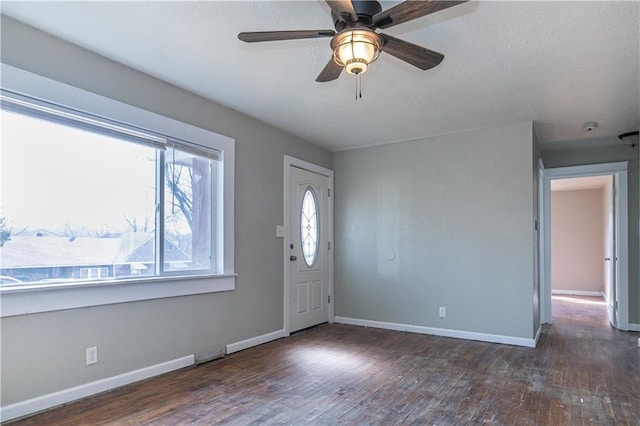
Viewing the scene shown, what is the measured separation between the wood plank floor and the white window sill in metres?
0.65

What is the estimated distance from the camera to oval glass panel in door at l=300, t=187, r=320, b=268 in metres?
4.95

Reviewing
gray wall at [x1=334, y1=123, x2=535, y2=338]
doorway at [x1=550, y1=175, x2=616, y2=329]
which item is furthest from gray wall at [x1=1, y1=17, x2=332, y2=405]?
doorway at [x1=550, y1=175, x2=616, y2=329]

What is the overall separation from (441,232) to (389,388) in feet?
7.47

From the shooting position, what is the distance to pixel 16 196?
2.43 metres

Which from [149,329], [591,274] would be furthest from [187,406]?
[591,274]

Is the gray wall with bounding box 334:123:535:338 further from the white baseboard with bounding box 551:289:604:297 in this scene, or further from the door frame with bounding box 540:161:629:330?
the white baseboard with bounding box 551:289:604:297

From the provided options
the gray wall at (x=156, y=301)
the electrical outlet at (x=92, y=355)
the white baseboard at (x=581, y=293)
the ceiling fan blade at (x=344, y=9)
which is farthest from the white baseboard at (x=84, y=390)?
the white baseboard at (x=581, y=293)

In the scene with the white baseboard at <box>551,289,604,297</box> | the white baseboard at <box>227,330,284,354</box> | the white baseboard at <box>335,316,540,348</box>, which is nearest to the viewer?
the white baseboard at <box>227,330,284,354</box>

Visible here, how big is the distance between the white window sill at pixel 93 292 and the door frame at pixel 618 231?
14.5ft

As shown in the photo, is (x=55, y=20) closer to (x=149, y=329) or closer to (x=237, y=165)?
(x=237, y=165)

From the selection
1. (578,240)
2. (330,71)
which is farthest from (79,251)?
(578,240)

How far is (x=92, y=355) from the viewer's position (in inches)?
106

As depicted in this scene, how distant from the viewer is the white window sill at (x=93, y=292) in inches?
Answer: 92.2

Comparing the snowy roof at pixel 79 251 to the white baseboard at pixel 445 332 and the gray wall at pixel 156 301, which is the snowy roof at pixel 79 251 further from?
the white baseboard at pixel 445 332
